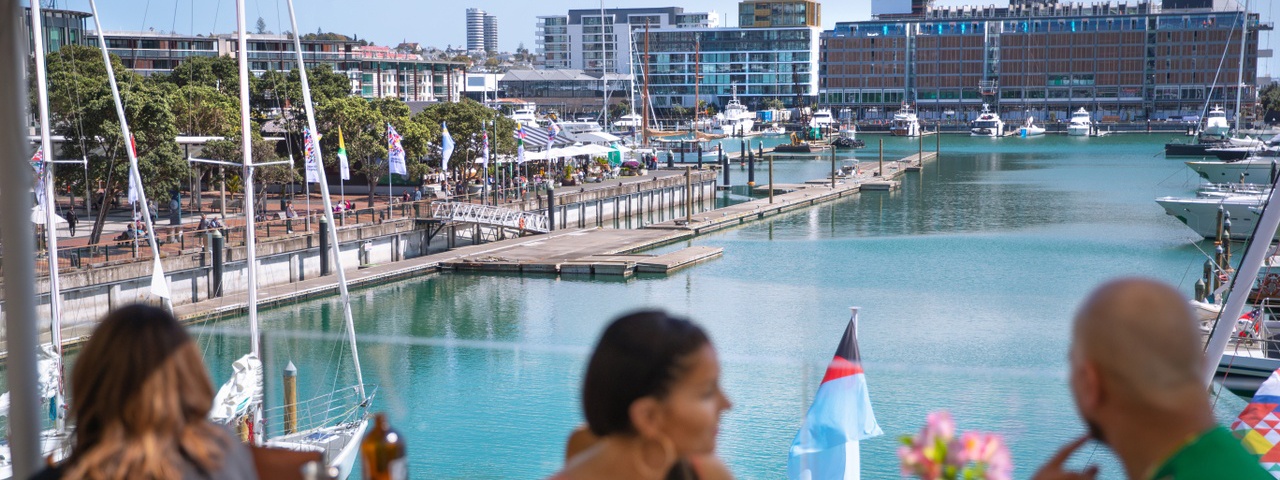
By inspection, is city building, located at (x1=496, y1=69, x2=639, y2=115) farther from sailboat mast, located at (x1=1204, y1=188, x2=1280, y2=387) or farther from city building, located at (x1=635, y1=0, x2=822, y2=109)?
sailboat mast, located at (x1=1204, y1=188, x2=1280, y2=387)

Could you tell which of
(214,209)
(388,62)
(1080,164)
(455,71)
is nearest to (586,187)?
(214,209)

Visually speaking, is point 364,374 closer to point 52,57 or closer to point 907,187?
point 52,57

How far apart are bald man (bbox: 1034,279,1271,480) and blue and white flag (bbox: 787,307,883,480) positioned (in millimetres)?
6946

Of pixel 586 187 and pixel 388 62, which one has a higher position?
pixel 388 62

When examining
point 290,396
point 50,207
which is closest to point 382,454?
point 290,396

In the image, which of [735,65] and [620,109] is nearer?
[620,109]

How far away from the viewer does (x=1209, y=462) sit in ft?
5.16

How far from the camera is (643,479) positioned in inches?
73.5

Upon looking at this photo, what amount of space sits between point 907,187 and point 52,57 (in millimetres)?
33922

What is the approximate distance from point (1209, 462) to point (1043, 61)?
119 metres

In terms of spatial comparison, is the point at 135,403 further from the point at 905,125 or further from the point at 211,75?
the point at 905,125

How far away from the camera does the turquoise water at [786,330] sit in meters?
15.1

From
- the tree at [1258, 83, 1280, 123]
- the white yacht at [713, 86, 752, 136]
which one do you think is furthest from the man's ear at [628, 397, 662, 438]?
the tree at [1258, 83, 1280, 123]

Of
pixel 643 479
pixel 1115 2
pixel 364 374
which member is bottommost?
pixel 364 374
